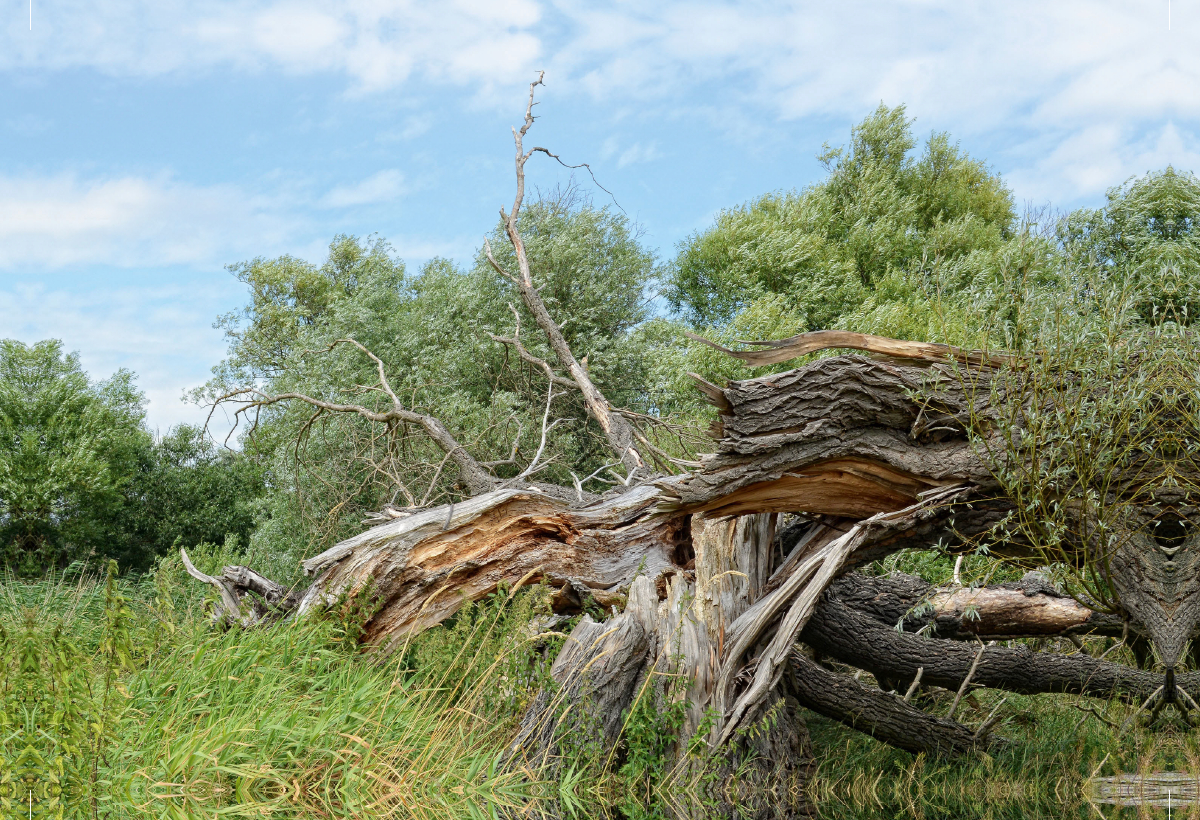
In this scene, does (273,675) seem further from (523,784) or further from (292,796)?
(523,784)

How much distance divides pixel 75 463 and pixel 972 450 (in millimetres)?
17256

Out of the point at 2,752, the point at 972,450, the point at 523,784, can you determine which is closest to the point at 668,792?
the point at 523,784

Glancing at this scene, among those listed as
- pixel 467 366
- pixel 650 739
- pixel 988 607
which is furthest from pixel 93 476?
pixel 988 607

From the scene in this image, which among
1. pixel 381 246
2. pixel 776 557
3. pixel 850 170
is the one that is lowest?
pixel 776 557

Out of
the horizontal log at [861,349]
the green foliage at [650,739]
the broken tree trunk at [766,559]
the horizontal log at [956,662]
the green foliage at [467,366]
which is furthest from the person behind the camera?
the green foliage at [467,366]

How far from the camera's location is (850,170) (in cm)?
2370

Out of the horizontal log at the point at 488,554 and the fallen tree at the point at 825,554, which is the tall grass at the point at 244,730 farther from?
the horizontal log at the point at 488,554

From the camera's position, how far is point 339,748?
3.88 meters

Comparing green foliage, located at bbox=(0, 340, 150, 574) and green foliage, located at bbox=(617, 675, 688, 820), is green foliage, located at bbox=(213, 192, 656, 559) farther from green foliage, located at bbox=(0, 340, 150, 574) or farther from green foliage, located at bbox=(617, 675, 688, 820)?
green foliage, located at bbox=(617, 675, 688, 820)

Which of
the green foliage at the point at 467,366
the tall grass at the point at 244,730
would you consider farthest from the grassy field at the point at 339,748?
the green foliage at the point at 467,366

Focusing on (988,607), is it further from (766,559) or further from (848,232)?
(848,232)

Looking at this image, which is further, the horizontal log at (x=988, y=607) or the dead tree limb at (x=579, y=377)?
the dead tree limb at (x=579, y=377)

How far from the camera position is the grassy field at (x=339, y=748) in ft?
10.4

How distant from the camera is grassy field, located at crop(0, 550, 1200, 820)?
316 cm
